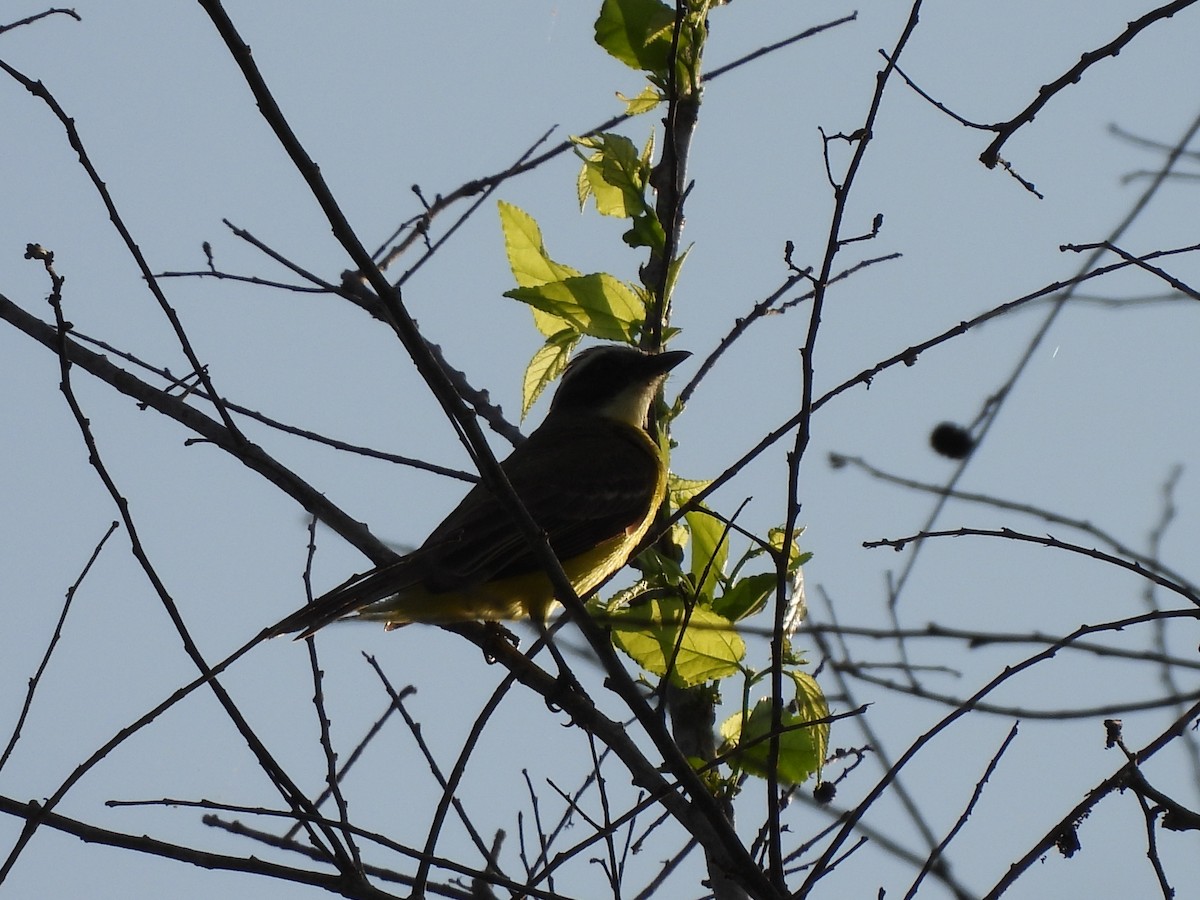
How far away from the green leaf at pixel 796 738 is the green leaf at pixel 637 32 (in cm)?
251

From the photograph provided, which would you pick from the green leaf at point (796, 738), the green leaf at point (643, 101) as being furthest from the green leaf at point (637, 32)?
the green leaf at point (796, 738)

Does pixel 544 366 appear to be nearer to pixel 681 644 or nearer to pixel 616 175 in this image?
pixel 616 175

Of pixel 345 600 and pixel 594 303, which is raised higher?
pixel 594 303

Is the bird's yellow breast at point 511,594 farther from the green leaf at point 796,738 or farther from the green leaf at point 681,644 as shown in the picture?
the green leaf at point 796,738

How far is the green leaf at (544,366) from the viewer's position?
5750 millimetres

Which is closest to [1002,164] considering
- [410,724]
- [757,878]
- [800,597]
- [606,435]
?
[800,597]

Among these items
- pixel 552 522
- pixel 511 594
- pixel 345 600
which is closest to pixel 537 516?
pixel 552 522

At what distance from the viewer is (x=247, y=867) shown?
11.9 feet

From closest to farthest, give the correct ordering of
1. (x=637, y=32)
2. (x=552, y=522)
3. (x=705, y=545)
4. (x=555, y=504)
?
(x=705, y=545)
(x=637, y=32)
(x=552, y=522)
(x=555, y=504)

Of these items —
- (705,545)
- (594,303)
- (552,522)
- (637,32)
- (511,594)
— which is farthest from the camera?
(552,522)

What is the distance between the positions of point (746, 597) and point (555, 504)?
190 cm

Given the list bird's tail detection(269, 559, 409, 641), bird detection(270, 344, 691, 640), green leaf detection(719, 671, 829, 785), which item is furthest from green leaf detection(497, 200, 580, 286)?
green leaf detection(719, 671, 829, 785)

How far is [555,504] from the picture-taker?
672 cm

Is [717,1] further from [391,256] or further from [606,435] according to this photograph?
[606,435]
